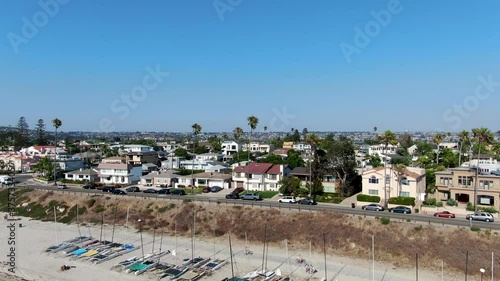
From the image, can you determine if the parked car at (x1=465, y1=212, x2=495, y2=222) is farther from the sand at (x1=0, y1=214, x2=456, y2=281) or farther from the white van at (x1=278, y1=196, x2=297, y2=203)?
the white van at (x1=278, y1=196, x2=297, y2=203)

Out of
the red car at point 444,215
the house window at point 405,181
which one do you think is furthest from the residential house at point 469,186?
the red car at point 444,215

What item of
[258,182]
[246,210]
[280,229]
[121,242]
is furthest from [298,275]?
[258,182]

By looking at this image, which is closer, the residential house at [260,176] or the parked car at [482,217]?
the parked car at [482,217]

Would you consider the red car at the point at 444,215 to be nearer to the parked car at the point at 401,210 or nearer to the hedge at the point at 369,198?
the parked car at the point at 401,210

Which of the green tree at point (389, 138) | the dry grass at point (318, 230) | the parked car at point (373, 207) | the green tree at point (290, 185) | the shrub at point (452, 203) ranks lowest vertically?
the dry grass at point (318, 230)

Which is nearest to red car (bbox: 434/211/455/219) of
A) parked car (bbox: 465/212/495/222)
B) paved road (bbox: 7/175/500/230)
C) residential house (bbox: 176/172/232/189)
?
paved road (bbox: 7/175/500/230)
